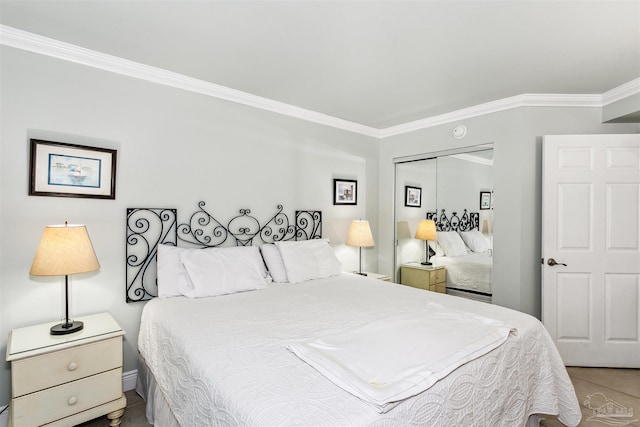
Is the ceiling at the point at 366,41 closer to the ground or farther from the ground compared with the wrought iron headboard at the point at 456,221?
farther from the ground

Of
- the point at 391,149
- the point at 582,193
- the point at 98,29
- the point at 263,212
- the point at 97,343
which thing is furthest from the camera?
the point at 391,149

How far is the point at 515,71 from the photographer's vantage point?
8.38 feet

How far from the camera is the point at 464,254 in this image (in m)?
3.62

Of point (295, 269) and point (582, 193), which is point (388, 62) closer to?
point (295, 269)

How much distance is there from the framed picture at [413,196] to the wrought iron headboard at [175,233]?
1.52 m

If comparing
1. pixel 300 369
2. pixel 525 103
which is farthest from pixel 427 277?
pixel 300 369

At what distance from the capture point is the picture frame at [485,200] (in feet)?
11.0

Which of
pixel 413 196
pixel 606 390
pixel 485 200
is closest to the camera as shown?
pixel 606 390

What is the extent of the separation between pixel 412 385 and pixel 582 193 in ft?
9.30

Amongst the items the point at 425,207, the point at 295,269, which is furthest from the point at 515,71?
the point at 295,269

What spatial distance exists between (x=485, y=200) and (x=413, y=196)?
2.93 feet

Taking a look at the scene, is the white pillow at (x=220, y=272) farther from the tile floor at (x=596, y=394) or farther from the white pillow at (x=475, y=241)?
the white pillow at (x=475, y=241)

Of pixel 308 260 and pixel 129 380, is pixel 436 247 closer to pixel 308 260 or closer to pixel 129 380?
pixel 308 260

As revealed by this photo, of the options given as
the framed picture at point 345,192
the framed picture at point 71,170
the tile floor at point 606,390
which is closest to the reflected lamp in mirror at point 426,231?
the framed picture at point 345,192
